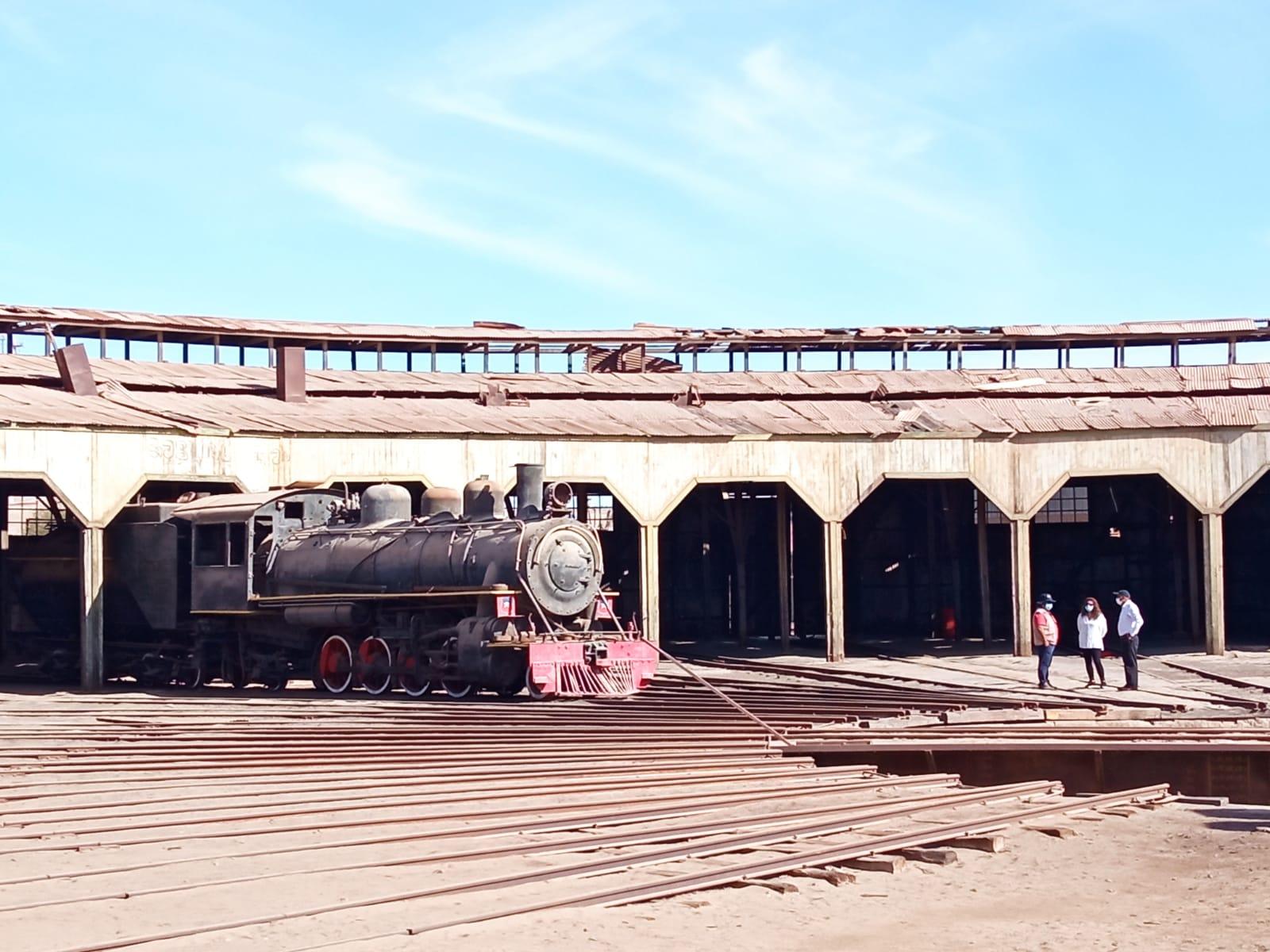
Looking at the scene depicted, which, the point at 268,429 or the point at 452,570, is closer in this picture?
the point at 452,570

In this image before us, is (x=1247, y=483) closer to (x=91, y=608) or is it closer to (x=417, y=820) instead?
(x=91, y=608)

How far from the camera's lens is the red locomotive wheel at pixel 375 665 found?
24.5 m

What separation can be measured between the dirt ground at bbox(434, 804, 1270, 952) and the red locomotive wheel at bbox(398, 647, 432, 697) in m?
13.3

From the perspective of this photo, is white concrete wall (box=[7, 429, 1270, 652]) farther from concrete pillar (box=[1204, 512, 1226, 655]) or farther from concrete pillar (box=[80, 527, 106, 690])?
concrete pillar (box=[80, 527, 106, 690])

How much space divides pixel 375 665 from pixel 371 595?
1141 mm

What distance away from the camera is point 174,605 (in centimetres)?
2761

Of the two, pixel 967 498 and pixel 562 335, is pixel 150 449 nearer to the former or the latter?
pixel 562 335

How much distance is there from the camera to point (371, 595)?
79.5 ft

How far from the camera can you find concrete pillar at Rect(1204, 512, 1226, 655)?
31625 mm

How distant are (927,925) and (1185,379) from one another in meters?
34.6

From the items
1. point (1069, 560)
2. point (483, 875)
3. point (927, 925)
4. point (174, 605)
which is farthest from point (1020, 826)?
point (1069, 560)

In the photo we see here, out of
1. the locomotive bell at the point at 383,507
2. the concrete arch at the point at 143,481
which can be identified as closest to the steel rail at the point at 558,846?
the locomotive bell at the point at 383,507

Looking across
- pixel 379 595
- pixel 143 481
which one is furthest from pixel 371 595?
pixel 143 481

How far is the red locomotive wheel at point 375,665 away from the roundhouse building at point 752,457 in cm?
497
